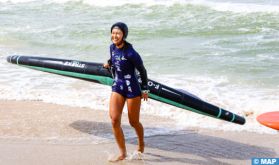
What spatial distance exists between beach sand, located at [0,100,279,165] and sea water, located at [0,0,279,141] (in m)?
0.40

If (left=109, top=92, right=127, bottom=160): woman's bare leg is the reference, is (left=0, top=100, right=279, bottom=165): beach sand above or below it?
below

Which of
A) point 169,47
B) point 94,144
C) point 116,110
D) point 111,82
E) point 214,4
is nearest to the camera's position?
point 116,110

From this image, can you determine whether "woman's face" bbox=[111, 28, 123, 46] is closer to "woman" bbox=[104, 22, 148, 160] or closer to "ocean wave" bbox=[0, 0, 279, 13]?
"woman" bbox=[104, 22, 148, 160]

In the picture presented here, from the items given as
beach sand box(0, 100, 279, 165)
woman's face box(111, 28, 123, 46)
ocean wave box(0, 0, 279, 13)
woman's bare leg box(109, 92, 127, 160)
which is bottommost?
beach sand box(0, 100, 279, 165)

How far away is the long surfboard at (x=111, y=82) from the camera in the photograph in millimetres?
6012

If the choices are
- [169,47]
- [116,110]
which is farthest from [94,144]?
[169,47]

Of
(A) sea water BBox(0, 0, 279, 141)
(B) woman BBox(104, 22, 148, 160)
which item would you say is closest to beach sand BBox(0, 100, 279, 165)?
(A) sea water BBox(0, 0, 279, 141)

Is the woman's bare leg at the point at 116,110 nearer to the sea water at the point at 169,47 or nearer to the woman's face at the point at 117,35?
the woman's face at the point at 117,35

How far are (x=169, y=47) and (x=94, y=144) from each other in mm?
6573

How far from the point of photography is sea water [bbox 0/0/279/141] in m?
8.04

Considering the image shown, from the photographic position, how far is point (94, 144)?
596 centimetres

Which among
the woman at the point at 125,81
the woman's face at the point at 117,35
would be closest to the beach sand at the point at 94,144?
the woman at the point at 125,81

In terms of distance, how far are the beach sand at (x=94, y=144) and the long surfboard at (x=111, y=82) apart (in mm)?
406

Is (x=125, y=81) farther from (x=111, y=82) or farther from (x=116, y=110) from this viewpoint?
(x=111, y=82)
